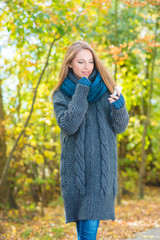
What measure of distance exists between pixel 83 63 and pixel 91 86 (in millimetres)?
200

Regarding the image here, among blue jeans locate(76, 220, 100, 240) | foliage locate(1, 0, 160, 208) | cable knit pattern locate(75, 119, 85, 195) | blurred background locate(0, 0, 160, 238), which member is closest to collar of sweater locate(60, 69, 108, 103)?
cable knit pattern locate(75, 119, 85, 195)

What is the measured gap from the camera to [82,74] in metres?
2.38

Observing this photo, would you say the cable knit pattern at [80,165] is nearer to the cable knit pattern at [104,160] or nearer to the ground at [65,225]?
the cable knit pattern at [104,160]

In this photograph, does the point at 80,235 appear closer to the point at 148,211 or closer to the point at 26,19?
the point at 26,19

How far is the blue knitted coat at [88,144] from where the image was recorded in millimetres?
2197

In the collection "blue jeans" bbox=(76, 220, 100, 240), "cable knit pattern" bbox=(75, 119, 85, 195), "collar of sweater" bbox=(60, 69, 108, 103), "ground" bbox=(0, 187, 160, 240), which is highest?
"collar of sweater" bbox=(60, 69, 108, 103)

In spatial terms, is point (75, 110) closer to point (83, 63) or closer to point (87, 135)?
point (87, 135)

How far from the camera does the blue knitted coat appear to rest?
2.20 metres

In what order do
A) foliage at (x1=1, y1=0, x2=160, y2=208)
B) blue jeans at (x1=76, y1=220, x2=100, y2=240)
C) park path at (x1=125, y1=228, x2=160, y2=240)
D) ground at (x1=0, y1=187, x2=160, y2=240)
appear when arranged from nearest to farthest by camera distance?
blue jeans at (x1=76, y1=220, x2=100, y2=240) < park path at (x1=125, y1=228, x2=160, y2=240) < ground at (x1=0, y1=187, x2=160, y2=240) < foliage at (x1=1, y1=0, x2=160, y2=208)

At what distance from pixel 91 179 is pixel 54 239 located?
2254 mm

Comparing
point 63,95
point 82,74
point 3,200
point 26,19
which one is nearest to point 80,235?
point 63,95

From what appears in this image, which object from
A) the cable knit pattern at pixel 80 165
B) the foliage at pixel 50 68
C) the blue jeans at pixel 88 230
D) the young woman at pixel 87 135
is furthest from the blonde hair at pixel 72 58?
the foliage at pixel 50 68

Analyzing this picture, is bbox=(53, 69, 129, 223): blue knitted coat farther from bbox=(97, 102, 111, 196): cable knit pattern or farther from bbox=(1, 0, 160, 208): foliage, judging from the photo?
bbox=(1, 0, 160, 208): foliage

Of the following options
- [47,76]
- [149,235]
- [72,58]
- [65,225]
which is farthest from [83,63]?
[47,76]
